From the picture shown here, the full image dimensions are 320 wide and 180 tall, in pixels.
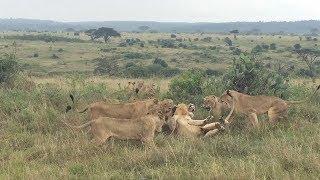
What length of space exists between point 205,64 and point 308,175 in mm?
33602

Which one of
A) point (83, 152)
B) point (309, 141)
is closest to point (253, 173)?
point (309, 141)

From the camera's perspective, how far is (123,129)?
851 centimetres

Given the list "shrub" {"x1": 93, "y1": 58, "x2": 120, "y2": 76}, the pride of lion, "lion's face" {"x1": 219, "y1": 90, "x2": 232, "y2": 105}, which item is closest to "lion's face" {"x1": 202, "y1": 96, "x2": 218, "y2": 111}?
the pride of lion

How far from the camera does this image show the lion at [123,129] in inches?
331

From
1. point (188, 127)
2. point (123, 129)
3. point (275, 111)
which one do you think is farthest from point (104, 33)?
point (123, 129)

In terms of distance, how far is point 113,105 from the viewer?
9805mm

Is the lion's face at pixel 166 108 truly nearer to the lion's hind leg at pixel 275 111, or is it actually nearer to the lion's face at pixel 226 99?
the lion's face at pixel 226 99

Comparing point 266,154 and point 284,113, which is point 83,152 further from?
point 284,113

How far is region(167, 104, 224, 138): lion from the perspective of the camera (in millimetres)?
9317

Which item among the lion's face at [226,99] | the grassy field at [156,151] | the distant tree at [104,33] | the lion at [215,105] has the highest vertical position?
the lion's face at [226,99]

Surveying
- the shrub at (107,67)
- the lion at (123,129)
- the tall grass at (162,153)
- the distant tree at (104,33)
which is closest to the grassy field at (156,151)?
the tall grass at (162,153)

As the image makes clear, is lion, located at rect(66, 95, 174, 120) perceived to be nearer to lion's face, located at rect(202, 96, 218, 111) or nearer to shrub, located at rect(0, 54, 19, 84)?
lion's face, located at rect(202, 96, 218, 111)

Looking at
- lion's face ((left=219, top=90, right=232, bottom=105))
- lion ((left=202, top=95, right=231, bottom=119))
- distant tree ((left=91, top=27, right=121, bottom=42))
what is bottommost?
distant tree ((left=91, top=27, right=121, bottom=42))

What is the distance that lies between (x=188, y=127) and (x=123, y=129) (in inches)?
60.5
